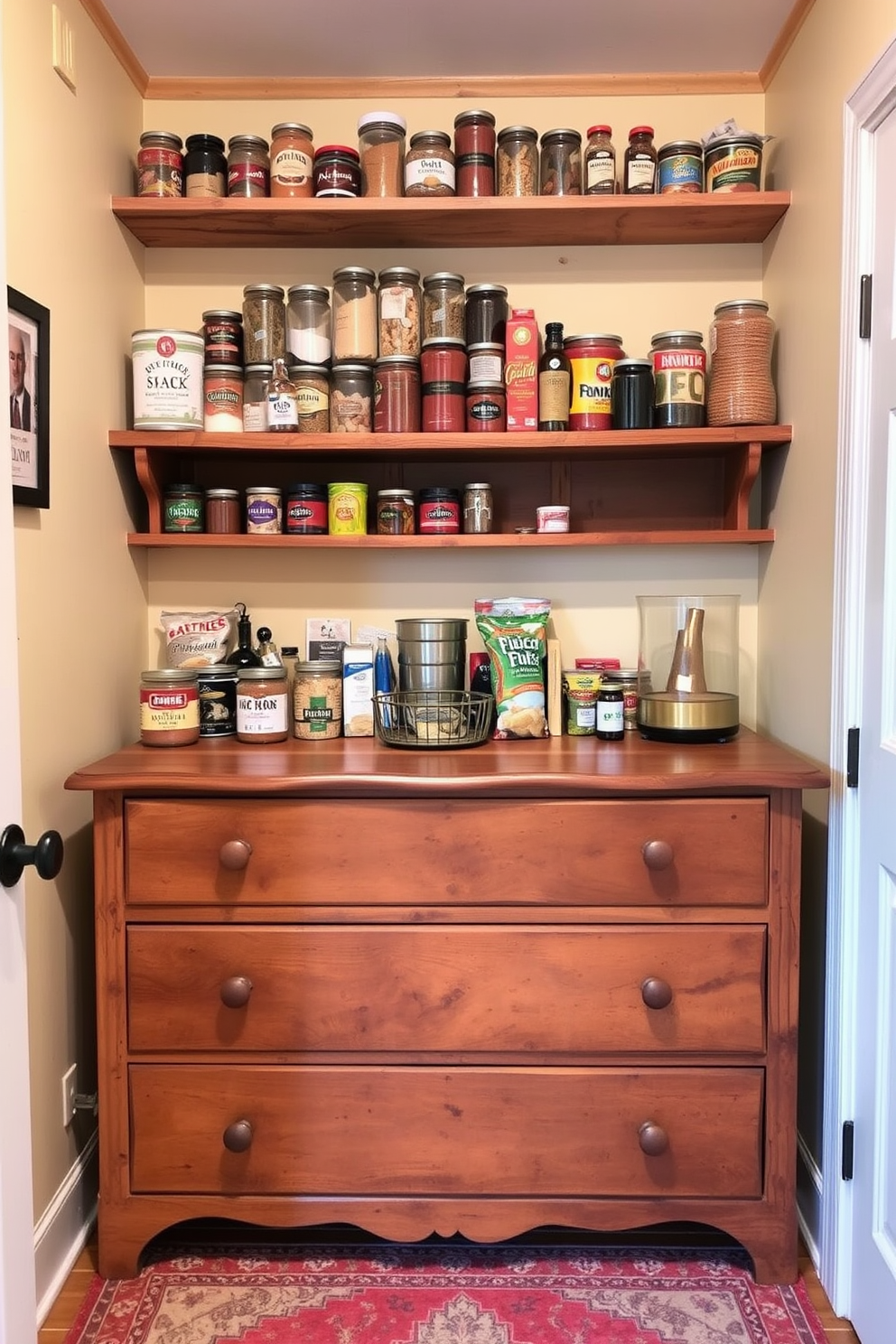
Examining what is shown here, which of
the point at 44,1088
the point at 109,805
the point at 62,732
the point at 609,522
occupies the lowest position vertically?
the point at 44,1088

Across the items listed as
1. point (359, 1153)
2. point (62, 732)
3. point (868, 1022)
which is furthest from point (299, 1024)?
point (868, 1022)

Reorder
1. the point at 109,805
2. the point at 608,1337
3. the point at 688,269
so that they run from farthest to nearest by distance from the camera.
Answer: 1. the point at 688,269
2. the point at 109,805
3. the point at 608,1337

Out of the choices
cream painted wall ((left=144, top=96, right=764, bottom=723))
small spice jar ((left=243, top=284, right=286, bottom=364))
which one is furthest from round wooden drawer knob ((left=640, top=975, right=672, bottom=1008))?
small spice jar ((left=243, top=284, right=286, bottom=364))

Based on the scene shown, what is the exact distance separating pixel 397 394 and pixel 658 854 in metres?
1.05

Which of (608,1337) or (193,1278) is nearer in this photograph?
(608,1337)

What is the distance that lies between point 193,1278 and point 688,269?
2257mm

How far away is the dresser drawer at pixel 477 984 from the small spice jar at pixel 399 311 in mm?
1173

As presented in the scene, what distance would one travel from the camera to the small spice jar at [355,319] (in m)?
1.92

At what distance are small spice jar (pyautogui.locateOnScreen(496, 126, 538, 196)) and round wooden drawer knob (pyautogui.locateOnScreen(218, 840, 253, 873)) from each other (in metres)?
1.40

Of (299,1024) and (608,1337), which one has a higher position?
(299,1024)

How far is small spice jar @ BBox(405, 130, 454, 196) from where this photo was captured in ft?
6.07

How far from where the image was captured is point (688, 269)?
81.5 inches

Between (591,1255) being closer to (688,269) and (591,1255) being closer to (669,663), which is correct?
(669,663)

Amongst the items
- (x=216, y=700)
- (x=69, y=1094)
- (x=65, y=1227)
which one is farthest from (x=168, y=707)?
(x=65, y=1227)
